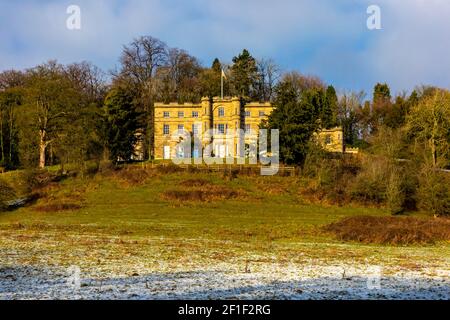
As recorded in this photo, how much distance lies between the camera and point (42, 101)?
5775cm

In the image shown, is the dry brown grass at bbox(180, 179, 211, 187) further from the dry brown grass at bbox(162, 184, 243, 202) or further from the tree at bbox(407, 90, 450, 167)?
the tree at bbox(407, 90, 450, 167)

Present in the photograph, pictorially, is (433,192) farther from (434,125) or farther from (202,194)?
(202,194)

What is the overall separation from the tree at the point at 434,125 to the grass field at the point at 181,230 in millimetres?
16361

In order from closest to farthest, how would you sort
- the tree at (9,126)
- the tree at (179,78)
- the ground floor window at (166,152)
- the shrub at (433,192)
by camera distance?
the shrub at (433,192)
the tree at (9,126)
the ground floor window at (166,152)
the tree at (179,78)

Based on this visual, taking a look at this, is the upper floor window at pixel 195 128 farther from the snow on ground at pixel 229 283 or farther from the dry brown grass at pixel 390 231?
the snow on ground at pixel 229 283

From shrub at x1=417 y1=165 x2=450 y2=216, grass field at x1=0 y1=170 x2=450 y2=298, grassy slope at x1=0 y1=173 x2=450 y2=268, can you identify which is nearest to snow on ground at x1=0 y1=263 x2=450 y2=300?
grass field at x1=0 y1=170 x2=450 y2=298

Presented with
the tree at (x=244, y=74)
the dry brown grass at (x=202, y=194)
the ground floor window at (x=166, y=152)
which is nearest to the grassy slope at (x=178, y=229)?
the dry brown grass at (x=202, y=194)

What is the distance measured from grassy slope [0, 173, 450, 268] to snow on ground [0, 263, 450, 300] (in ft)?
5.92

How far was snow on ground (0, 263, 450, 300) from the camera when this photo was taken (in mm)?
11836

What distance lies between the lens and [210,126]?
75.2 meters

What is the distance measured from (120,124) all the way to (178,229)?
121 ft

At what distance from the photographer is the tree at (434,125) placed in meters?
55.0
